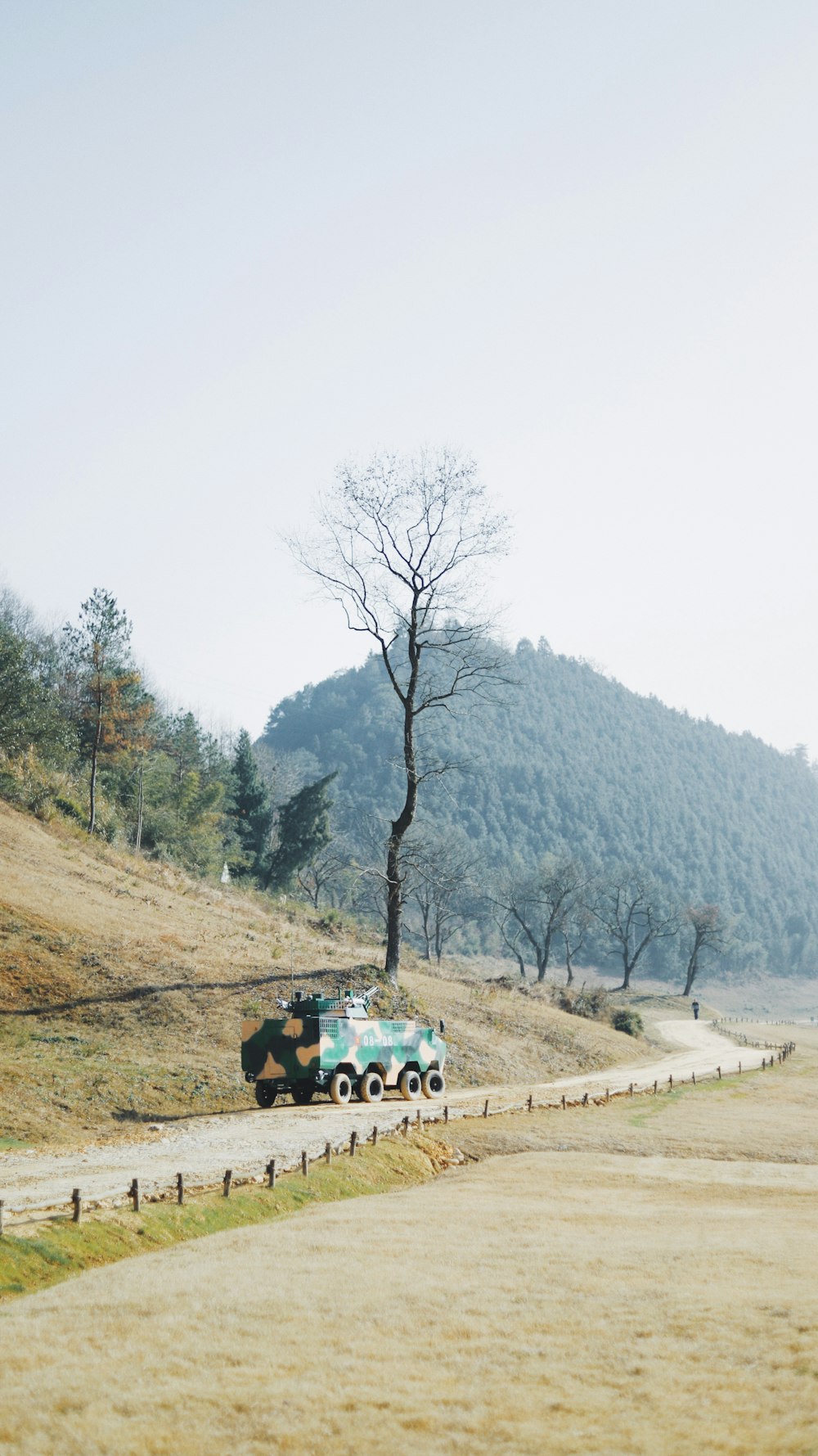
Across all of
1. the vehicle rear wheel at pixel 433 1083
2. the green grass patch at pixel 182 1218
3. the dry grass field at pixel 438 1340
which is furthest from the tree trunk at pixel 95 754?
the dry grass field at pixel 438 1340

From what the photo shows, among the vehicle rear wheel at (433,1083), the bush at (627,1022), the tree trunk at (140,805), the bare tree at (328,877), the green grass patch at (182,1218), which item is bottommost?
the bush at (627,1022)

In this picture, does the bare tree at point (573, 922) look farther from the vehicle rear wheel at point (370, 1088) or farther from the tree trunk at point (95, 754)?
the vehicle rear wheel at point (370, 1088)

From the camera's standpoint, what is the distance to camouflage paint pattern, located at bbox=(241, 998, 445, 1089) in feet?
90.9

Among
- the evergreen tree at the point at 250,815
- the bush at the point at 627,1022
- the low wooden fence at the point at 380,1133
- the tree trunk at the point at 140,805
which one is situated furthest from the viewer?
the evergreen tree at the point at 250,815

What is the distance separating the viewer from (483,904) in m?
147

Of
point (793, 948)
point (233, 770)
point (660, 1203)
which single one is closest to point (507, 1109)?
point (660, 1203)

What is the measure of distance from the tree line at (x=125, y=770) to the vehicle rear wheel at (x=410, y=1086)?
26.1m

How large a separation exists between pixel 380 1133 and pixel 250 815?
199ft

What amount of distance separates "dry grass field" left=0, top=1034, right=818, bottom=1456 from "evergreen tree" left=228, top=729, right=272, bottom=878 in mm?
64869

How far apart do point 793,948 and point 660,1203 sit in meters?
178

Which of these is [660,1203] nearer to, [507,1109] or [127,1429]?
[507,1109]

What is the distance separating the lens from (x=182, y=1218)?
Answer: 16094 mm

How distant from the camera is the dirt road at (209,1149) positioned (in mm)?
16844

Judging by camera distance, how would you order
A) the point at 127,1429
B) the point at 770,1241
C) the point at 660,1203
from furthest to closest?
the point at 660,1203
the point at 770,1241
the point at 127,1429
